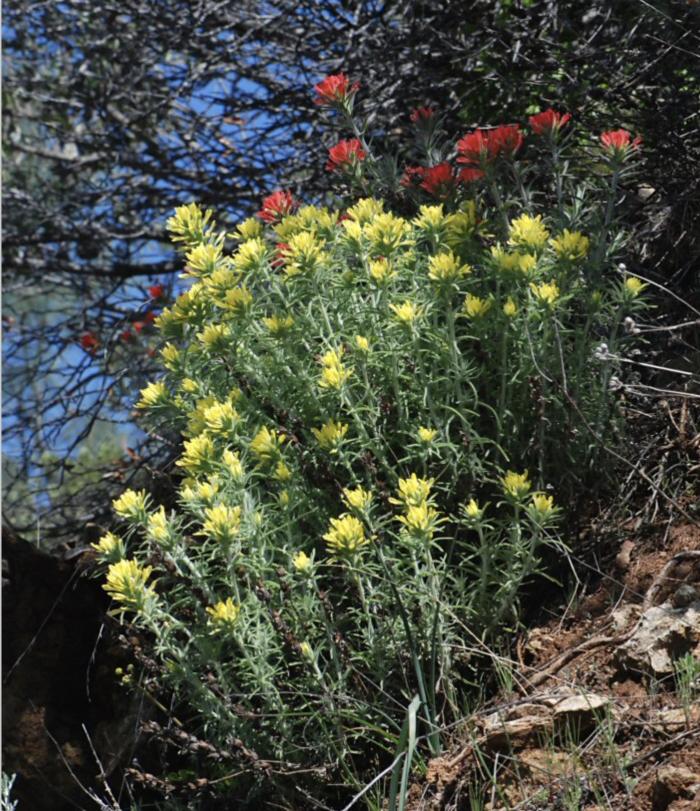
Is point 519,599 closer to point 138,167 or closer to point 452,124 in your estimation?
point 452,124

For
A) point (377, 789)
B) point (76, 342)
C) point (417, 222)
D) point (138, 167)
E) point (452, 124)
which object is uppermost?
point (138, 167)

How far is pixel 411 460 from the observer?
10.6 feet

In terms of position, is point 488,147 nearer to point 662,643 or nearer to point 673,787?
point 662,643

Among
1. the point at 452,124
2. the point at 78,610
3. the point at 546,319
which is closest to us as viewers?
the point at 546,319

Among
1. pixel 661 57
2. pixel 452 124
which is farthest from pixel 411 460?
pixel 452 124

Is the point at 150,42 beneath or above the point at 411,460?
above

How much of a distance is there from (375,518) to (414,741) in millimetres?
609

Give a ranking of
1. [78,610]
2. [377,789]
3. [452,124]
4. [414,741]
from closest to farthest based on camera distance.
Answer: [414,741], [377,789], [78,610], [452,124]

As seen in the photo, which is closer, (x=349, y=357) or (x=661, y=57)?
(x=349, y=357)

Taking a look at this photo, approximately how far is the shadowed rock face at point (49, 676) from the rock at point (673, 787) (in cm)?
183

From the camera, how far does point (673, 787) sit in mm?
2473

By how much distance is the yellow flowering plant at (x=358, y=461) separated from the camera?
2.92m

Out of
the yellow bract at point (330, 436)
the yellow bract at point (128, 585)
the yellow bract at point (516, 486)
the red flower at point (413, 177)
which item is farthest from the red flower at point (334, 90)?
the yellow bract at point (128, 585)

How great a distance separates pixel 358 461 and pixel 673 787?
1228 millimetres
